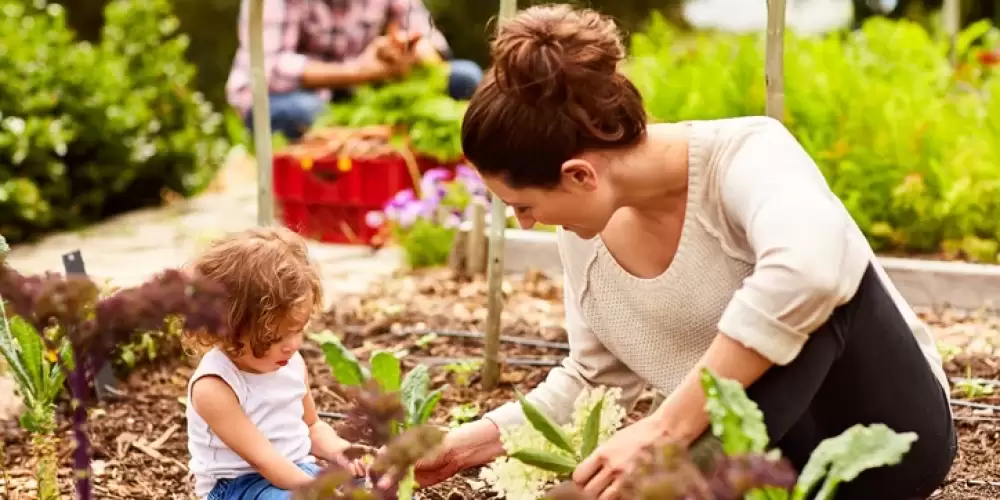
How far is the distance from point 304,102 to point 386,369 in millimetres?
3750

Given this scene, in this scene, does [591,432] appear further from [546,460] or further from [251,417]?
[251,417]

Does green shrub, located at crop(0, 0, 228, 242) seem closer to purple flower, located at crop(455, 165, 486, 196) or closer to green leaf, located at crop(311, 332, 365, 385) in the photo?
purple flower, located at crop(455, 165, 486, 196)

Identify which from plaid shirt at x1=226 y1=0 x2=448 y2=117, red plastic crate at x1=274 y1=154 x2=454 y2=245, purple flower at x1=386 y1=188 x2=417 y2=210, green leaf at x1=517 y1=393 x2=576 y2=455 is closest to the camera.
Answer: green leaf at x1=517 y1=393 x2=576 y2=455

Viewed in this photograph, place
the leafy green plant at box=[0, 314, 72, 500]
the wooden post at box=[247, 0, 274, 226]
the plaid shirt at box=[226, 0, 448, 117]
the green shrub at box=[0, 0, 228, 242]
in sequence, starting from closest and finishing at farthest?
the leafy green plant at box=[0, 314, 72, 500] < the wooden post at box=[247, 0, 274, 226] < the green shrub at box=[0, 0, 228, 242] < the plaid shirt at box=[226, 0, 448, 117]

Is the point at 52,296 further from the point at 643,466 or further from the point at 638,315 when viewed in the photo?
the point at 638,315

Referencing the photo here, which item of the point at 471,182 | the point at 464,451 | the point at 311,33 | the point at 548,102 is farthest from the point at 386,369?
the point at 311,33

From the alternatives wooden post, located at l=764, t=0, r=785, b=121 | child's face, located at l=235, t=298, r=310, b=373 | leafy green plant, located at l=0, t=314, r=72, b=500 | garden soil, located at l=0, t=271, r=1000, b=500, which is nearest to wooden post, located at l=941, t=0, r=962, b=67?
garden soil, located at l=0, t=271, r=1000, b=500

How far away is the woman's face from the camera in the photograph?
1810 millimetres

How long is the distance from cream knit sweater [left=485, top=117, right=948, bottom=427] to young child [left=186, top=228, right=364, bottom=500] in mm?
374

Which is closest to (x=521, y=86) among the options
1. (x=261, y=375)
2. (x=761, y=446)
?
(x=761, y=446)

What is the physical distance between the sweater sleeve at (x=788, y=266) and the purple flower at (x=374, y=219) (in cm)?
337

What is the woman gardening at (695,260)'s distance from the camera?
5.58 feet

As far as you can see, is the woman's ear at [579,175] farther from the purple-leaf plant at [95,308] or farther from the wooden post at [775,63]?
the wooden post at [775,63]

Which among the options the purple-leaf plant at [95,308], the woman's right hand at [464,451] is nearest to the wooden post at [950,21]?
the woman's right hand at [464,451]
